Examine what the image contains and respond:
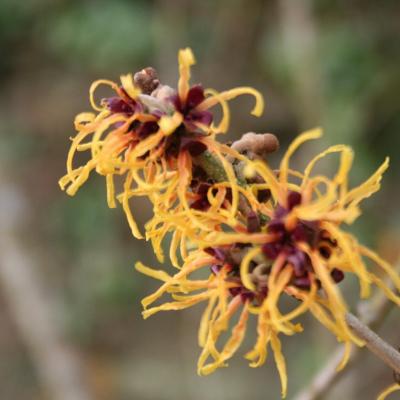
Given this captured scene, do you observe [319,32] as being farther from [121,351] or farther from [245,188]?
[245,188]

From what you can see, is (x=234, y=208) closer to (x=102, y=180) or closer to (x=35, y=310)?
(x=35, y=310)

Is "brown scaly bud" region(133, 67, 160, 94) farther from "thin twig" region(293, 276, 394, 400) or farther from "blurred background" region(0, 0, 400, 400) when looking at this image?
"blurred background" region(0, 0, 400, 400)

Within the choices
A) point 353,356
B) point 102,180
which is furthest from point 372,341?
point 102,180

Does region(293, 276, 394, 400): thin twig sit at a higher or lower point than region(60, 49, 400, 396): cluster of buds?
lower

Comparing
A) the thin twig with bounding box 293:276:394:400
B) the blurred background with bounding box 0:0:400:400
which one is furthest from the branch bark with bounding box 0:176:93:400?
the thin twig with bounding box 293:276:394:400

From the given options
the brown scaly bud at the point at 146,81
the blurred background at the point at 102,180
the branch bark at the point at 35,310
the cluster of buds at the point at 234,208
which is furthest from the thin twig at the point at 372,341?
the branch bark at the point at 35,310

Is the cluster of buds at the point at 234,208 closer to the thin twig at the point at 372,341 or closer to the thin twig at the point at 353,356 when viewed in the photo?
the thin twig at the point at 372,341
